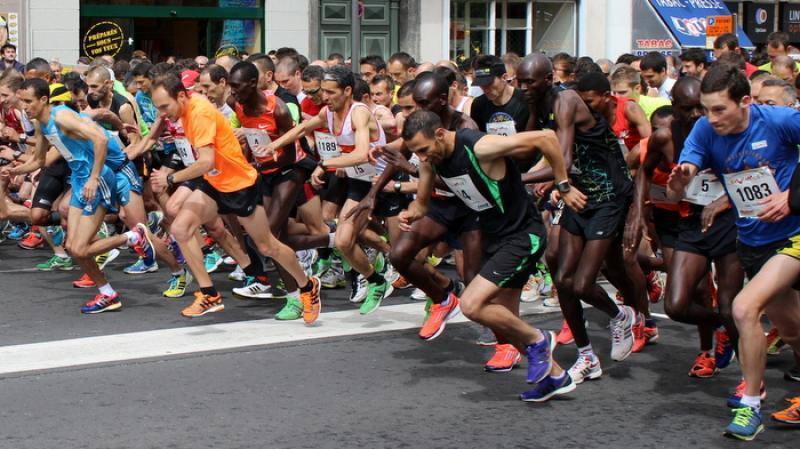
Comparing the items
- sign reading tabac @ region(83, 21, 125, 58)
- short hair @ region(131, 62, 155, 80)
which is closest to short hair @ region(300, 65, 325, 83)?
short hair @ region(131, 62, 155, 80)

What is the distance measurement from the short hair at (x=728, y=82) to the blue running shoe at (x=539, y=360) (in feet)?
5.30

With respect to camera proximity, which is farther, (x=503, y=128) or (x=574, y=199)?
(x=503, y=128)

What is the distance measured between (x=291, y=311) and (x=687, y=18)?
2173cm

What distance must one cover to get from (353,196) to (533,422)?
389cm

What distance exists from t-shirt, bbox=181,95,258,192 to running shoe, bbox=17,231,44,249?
4814mm

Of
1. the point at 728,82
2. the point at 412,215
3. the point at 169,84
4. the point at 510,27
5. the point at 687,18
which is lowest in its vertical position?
the point at 412,215

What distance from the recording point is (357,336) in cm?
859

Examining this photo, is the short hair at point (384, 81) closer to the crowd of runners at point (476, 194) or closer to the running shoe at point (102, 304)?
the crowd of runners at point (476, 194)

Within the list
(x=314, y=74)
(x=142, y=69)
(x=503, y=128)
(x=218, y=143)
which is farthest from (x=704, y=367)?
(x=142, y=69)

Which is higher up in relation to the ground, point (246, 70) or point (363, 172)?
point (246, 70)

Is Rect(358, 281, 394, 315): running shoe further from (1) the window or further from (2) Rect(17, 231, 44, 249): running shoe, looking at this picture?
(1) the window

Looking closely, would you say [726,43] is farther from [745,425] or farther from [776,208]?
[745,425]

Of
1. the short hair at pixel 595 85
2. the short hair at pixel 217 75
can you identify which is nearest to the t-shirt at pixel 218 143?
the short hair at pixel 217 75

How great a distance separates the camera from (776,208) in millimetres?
6051
